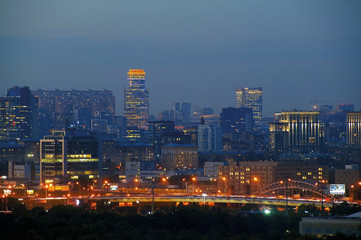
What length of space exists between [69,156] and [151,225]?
59835 millimetres

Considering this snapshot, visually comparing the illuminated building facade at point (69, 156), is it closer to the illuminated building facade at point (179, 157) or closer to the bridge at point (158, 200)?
the bridge at point (158, 200)

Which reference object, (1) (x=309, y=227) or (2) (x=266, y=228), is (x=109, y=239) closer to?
(1) (x=309, y=227)

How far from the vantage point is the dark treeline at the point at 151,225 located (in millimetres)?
73688

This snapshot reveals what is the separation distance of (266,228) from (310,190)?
33922mm

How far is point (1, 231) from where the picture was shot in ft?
234

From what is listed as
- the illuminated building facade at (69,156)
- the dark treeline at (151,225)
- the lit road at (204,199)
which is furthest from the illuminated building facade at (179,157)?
the dark treeline at (151,225)

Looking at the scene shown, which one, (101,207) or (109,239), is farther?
(101,207)

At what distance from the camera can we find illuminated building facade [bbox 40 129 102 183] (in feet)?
465

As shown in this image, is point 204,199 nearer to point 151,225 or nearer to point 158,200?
point 158,200

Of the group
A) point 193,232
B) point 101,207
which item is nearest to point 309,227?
point 193,232

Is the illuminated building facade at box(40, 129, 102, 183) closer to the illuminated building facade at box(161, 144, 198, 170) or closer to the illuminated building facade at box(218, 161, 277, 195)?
the illuminated building facade at box(218, 161, 277, 195)

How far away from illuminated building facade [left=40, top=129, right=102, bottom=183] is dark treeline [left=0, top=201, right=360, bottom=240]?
4256 centimetres

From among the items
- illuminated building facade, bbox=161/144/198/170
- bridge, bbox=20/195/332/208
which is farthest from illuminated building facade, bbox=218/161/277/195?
illuminated building facade, bbox=161/144/198/170

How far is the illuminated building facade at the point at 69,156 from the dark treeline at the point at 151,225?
42.6 m
